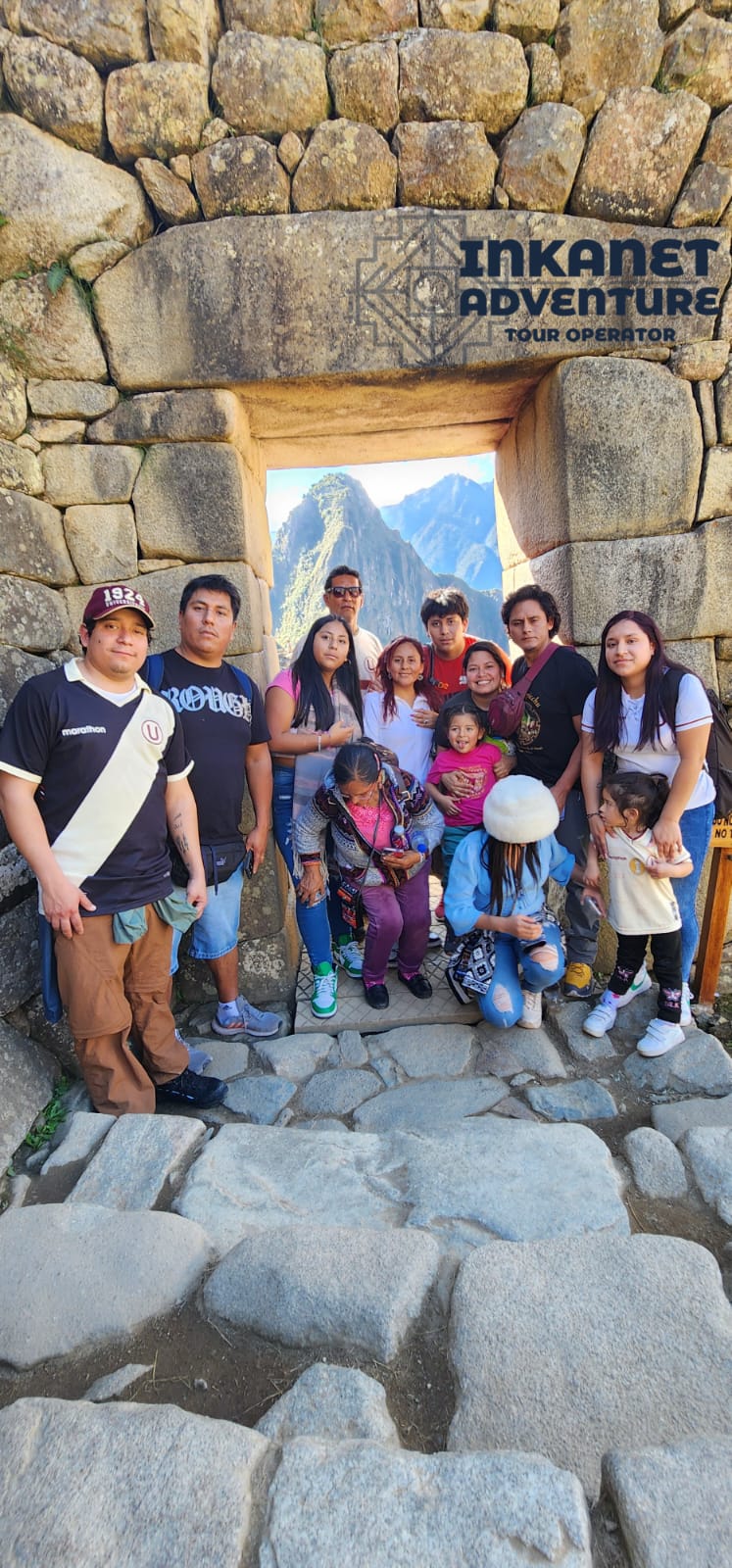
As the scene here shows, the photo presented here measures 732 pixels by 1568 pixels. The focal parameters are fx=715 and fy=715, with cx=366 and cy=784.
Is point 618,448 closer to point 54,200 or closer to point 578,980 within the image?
point 578,980

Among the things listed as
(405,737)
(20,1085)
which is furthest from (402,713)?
(20,1085)

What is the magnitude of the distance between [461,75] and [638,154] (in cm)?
75

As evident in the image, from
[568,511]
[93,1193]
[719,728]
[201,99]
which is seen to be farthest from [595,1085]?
[201,99]

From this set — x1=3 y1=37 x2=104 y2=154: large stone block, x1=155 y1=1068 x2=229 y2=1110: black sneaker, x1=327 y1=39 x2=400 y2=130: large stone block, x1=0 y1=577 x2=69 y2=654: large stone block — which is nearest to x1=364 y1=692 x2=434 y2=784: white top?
x1=0 y1=577 x2=69 y2=654: large stone block

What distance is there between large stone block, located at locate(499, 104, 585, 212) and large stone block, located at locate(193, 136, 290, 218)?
2.90 ft

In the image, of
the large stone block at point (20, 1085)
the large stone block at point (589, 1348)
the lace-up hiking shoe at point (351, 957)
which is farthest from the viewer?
the lace-up hiking shoe at point (351, 957)

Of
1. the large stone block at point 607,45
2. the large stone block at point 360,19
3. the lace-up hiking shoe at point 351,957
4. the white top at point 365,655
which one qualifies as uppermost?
the large stone block at point 360,19

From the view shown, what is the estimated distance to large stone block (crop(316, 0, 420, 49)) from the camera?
2.68 metres

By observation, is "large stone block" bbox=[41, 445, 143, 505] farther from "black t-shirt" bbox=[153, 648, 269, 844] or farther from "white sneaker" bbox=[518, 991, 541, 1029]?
"white sneaker" bbox=[518, 991, 541, 1029]

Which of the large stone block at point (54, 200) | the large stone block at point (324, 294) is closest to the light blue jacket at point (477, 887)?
the large stone block at point (324, 294)

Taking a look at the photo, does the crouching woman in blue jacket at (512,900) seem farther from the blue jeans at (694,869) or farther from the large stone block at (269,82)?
the large stone block at (269,82)

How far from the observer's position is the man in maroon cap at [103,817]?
Answer: 6.98 feet

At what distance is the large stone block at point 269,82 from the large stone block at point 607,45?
944 mm

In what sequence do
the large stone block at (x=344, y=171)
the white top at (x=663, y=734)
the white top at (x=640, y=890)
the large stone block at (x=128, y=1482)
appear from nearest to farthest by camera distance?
the large stone block at (x=128, y=1482) < the white top at (x=663, y=734) < the white top at (x=640, y=890) < the large stone block at (x=344, y=171)
